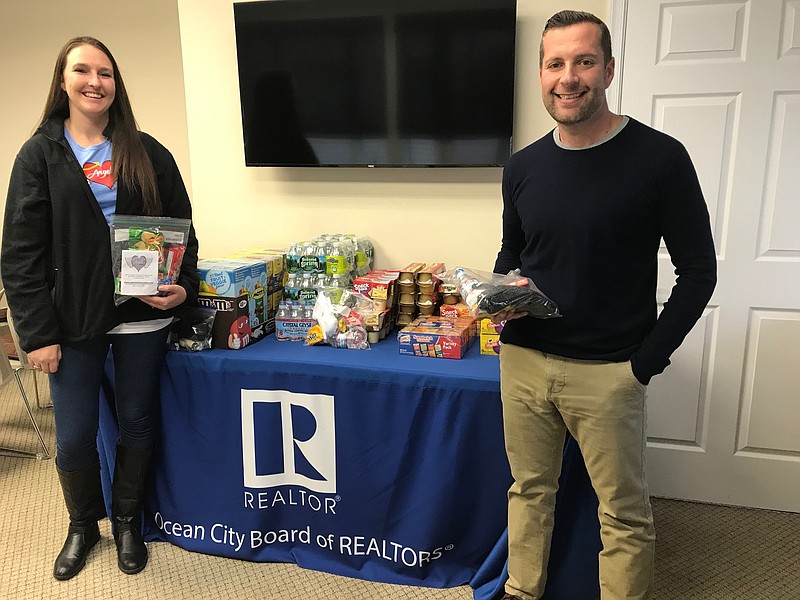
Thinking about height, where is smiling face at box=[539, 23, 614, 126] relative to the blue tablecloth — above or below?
above

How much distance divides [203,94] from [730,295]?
2.36 meters

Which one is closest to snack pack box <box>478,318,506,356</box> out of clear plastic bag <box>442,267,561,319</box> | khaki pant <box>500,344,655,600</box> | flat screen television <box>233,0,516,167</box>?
khaki pant <box>500,344,655,600</box>

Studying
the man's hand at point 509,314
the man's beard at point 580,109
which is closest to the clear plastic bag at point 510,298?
the man's hand at point 509,314

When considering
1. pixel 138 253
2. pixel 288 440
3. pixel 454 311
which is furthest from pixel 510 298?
pixel 138 253

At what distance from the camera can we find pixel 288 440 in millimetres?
2105

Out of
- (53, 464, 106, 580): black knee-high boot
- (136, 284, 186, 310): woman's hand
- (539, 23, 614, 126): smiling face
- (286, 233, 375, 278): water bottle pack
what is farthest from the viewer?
(286, 233, 375, 278): water bottle pack

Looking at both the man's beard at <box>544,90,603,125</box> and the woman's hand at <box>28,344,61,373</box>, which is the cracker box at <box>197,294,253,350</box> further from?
the man's beard at <box>544,90,603,125</box>

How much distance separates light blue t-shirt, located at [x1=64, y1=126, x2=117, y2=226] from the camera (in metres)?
1.88

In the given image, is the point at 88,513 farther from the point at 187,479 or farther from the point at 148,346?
the point at 148,346

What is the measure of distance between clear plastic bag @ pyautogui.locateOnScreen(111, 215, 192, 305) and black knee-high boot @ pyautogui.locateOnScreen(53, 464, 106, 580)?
0.64m

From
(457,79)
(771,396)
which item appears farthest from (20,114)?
(771,396)

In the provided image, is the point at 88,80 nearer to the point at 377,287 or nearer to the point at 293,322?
the point at 293,322

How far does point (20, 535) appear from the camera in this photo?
7.74 feet

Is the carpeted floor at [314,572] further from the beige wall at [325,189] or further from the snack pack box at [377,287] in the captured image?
the beige wall at [325,189]
